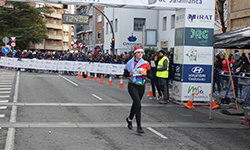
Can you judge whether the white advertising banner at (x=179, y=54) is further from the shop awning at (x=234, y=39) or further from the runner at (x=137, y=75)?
A: the runner at (x=137, y=75)

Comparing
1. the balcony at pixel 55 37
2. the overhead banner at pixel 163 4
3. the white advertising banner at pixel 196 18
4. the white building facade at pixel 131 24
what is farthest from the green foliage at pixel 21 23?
the white advertising banner at pixel 196 18

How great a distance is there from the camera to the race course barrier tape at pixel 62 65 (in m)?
25.8

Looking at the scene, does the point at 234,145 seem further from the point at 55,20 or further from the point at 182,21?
the point at 55,20

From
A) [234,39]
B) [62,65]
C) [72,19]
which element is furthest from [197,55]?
[62,65]

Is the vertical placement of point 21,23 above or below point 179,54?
above

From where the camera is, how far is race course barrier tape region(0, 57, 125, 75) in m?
25.8

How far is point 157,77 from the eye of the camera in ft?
43.4

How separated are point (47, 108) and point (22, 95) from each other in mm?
3325

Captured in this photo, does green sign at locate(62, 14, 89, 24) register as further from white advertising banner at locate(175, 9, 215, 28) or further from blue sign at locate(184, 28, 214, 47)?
blue sign at locate(184, 28, 214, 47)

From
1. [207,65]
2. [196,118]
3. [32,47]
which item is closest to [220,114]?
[196,118]

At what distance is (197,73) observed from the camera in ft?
42.3

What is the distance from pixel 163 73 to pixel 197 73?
4.32ft

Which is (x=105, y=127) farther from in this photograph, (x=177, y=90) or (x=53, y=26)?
(x=53, y=26)

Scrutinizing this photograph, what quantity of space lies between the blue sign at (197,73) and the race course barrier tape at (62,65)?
512 inches
